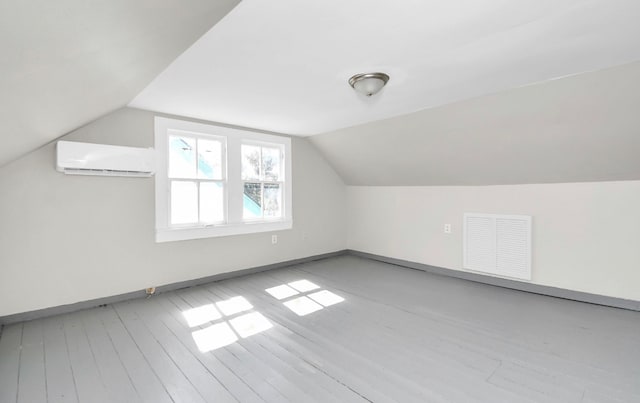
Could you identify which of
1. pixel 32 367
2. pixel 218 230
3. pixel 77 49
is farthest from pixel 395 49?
pixel 32 367

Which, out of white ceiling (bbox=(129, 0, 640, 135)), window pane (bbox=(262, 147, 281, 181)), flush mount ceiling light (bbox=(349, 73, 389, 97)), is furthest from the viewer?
window pane (bbox=(262, 147, 281, 181))

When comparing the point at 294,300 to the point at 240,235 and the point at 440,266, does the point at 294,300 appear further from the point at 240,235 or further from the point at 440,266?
the point at 440,266

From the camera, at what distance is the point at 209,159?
4023 mm

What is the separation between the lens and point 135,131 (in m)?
3.36

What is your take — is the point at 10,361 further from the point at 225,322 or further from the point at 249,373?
the point at 249,373

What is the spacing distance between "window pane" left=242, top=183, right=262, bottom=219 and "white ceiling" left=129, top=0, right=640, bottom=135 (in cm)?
154

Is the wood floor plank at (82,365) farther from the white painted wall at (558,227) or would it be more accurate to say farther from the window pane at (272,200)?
the white painted wall at (558,227)

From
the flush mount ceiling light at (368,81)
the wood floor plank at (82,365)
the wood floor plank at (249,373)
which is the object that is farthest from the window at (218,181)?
the flush mount ceiling light at (368,81)

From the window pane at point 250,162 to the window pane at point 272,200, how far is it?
10.3 inches

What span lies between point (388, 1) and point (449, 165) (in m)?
2.92

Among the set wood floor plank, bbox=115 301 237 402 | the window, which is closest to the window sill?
the window

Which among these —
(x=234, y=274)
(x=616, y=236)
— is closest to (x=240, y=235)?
(x=234, y=274)

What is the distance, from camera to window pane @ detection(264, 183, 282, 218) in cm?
467

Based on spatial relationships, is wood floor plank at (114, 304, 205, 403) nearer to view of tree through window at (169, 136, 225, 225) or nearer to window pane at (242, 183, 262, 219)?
view of tree through window at (169, 136, 225, 225)
